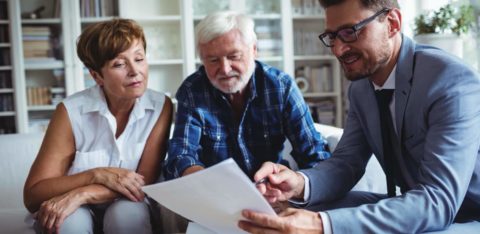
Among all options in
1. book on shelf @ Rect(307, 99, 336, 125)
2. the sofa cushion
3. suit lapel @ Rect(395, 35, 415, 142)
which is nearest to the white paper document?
suit lapel @ Rect(395, 35, 415, 142)

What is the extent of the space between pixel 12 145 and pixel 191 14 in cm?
229

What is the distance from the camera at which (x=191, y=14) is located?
4.18m

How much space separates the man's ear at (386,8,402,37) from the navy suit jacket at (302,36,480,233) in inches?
1.3

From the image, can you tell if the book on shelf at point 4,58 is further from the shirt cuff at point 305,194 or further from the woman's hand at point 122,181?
the shirt cuff at point 305,194

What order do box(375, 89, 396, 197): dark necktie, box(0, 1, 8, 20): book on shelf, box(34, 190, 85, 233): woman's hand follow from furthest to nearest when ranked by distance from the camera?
box(0, 1, 8, 20): book on shelf, box(34, 190, 85, 233): woman's hand, box(375, 89, 396, 197): dark necktie

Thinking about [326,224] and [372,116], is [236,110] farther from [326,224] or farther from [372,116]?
[326,224]

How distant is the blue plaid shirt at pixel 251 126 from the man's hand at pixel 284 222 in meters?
0.73

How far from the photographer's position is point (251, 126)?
5.75 ft

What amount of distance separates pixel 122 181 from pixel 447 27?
7.72ft

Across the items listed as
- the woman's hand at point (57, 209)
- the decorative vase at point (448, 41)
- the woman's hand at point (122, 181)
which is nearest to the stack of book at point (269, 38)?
the decorative vase at point (448, 41)

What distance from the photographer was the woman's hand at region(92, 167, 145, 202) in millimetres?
1589

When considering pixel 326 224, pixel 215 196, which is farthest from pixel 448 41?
pixel 215 196

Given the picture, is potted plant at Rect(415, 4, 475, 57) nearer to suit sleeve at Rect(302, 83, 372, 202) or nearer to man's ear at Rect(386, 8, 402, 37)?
suit sleeve at Rect(302, 83, 372, 202)

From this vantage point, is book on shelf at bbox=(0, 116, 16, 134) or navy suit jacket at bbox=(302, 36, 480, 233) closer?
navy suit jacket at bbox=(302, 36, 480, 233)
